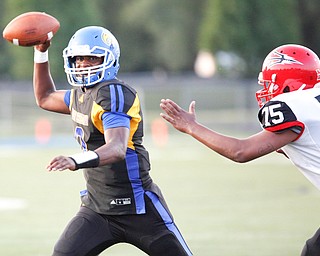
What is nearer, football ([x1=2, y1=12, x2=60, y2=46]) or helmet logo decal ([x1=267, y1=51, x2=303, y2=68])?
helmet logo decal ([x1=267, y1=51, x2=303, y2=68])

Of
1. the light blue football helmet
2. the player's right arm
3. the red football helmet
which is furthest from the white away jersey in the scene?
the player's right arm

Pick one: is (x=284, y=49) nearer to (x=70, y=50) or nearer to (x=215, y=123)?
(x=70, y=50)

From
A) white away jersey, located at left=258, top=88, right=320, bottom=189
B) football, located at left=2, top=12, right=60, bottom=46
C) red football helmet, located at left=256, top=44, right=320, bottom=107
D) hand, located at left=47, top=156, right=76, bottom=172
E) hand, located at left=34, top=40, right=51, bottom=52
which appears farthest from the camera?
hand, located at left=34, top=40, right=51, bottom=52

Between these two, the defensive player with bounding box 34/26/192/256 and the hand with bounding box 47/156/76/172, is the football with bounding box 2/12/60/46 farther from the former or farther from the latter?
the hand with bounding box 47/156/76/172

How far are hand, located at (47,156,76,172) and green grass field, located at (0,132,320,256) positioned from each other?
3.28 metres

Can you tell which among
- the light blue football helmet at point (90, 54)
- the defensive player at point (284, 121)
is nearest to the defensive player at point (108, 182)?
the light blue football helmet at point (90, 54)

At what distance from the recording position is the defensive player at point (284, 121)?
16.3 ft

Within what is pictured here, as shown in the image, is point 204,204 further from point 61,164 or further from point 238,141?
point 61,164

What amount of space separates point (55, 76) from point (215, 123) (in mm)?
5613

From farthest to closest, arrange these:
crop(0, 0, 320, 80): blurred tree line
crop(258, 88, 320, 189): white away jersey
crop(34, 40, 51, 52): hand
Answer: crop(0, 0, 320, 80): blurred tree line, crop(34, 40, 51, 52): hand, crop(258, 88, 320, 189): white away jersey

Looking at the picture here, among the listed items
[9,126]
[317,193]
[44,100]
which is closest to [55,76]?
[9,126]

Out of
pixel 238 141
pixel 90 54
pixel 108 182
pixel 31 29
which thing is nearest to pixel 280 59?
pixel 238 141

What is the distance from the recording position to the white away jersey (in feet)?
16.2

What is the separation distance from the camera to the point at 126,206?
5.46m
